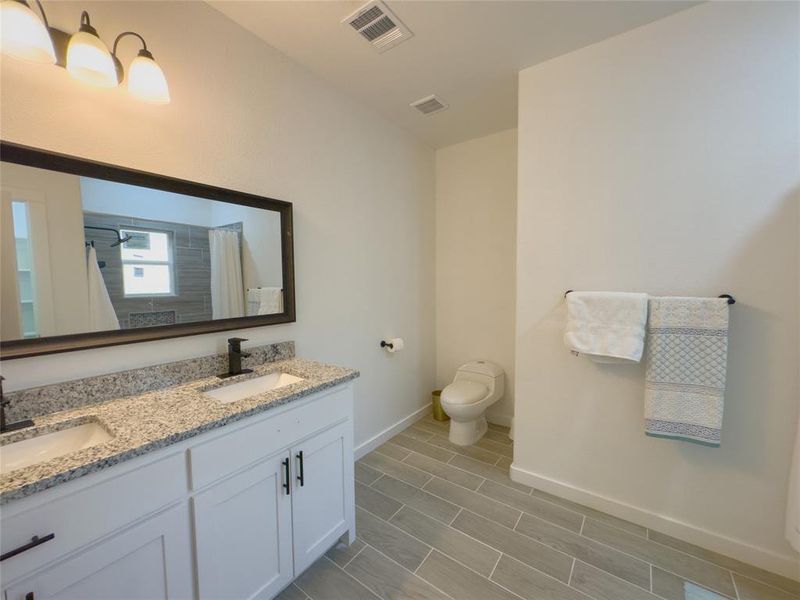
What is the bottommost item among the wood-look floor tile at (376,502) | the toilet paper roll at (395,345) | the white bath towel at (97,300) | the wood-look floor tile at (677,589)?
the wood-look floor tile at (677,589)

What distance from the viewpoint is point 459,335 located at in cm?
311

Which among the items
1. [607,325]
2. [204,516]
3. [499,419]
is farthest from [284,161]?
[499,419]

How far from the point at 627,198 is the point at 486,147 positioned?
144 centimetres

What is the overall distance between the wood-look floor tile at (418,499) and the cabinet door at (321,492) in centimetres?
46

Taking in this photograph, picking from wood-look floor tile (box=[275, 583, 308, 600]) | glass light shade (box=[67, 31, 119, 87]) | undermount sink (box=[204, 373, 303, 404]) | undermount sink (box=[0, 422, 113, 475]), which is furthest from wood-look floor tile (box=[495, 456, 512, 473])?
glass light shade (box=[67, 31, 119, 87])

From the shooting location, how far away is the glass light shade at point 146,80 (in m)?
1.19

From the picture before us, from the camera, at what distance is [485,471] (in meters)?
2.23

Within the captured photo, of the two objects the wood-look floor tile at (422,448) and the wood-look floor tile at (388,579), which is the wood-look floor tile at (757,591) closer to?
the wood-look floor tile at (388,579)

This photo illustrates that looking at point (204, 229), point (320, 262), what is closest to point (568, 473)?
point (320, 262)

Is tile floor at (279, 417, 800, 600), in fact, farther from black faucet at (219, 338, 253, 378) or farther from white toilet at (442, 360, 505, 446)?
black faucet at (219, 338, 253, 378)

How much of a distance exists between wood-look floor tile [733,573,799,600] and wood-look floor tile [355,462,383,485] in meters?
1.80

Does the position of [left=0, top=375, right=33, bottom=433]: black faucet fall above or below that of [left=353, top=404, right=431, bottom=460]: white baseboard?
above

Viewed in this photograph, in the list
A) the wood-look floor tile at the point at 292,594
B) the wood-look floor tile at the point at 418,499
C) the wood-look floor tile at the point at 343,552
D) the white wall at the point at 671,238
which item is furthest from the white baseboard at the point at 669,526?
the wood-look floor tile at the point at 292,594

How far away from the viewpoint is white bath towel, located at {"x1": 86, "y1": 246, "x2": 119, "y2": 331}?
1.21m
